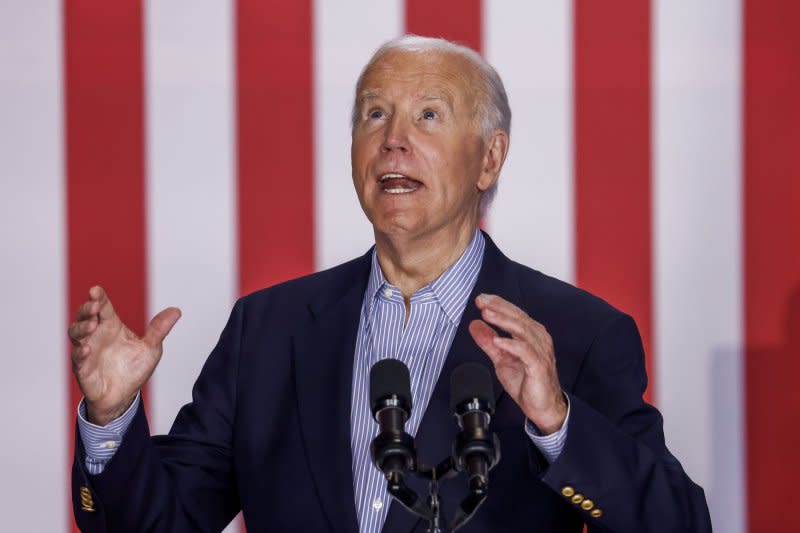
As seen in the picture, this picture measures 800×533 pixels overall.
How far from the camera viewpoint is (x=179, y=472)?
164 centimetres

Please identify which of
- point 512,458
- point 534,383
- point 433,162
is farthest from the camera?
point 433,162

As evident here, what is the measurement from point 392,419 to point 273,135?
1.27m

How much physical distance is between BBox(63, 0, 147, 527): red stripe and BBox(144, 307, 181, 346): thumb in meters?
0.87

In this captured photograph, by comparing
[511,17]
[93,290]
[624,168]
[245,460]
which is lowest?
[245,460]

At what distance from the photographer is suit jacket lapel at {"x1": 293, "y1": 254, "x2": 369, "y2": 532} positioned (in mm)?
1566

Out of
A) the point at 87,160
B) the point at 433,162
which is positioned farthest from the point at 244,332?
the point at 87,160

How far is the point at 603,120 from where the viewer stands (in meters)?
2.29

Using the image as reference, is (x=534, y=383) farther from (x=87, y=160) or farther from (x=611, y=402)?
(x=87, y=160)

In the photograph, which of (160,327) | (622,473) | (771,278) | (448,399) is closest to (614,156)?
(771,278)

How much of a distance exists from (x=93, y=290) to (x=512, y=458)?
23.1 inches

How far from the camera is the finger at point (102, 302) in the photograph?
1.37 m

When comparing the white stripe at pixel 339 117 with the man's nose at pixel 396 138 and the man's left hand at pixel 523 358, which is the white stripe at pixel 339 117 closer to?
the man's nose at pixel 396 138

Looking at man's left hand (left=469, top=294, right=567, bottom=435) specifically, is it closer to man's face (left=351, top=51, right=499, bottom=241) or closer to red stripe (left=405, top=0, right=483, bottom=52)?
man's face (left=351, top=51, right=499, bottom=241)

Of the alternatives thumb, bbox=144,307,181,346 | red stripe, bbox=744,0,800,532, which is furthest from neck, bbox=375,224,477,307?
red stripe, bbox=744,0,800,532
